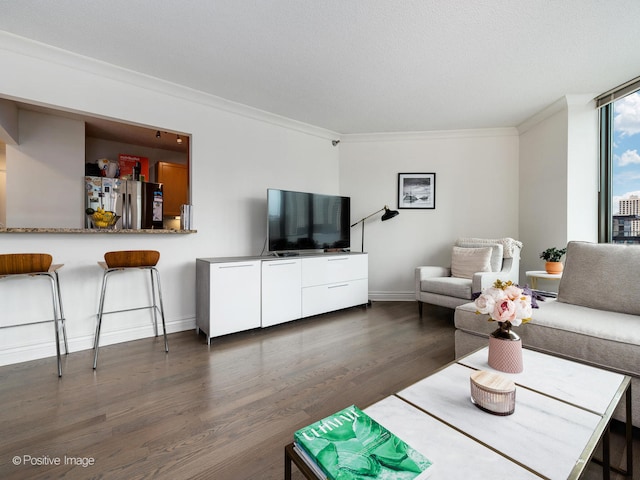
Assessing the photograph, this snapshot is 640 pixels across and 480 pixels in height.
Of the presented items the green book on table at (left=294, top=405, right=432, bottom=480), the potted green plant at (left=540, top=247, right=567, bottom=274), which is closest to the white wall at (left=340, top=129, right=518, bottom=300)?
the potted green plant at (left=540, top=247, right=567, bottom=274)

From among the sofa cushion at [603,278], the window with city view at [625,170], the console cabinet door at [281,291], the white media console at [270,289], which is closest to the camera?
the sofa cushion at [603,278]

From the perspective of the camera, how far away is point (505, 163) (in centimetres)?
411

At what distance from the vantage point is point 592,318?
1.70 meters

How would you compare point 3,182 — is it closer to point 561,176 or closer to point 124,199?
point 124,199

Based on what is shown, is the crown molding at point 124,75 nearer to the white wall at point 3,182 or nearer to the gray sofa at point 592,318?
the white wall at point 3,182

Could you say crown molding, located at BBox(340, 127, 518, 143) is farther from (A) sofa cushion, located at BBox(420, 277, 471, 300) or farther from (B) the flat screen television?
(A) sofa cushion, located at BBox(420, 277, 471, 300)

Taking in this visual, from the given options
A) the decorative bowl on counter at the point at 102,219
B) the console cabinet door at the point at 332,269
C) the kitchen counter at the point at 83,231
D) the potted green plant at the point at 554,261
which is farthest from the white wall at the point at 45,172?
the potted green plant at the point at 554,261

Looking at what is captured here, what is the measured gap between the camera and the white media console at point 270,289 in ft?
8.71

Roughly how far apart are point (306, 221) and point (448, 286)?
5.79 ft

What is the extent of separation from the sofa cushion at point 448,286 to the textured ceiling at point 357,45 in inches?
79.1

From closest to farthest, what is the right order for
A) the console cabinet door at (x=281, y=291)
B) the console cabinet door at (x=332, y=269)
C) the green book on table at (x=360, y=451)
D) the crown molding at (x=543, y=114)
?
the green book on table at (x=360, y=451) < the console cabinet door at (x=281, y=291) < the crown molding at (x=543, y=114) < the console cabinet door at (x=332, y=269)

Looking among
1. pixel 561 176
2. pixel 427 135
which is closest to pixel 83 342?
pixel 427 135

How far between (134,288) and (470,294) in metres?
3.30

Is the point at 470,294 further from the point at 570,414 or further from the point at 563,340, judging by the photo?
the point at 570,414
